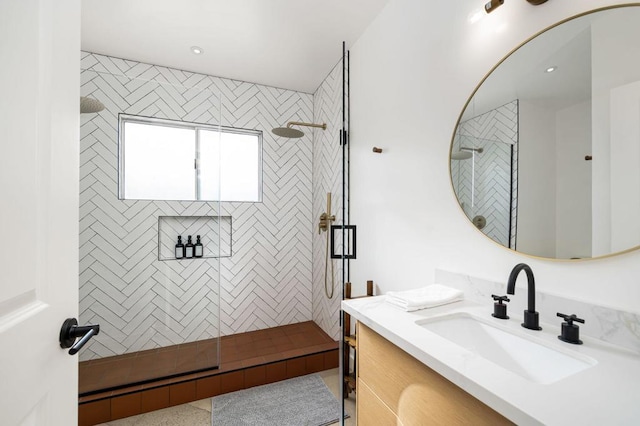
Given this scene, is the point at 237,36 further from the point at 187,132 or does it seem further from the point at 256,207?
the point at 256,207

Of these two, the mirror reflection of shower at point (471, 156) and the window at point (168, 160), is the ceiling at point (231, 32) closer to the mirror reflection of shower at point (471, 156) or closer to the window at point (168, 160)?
the window at point (168, 160)

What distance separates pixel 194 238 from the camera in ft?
7.92

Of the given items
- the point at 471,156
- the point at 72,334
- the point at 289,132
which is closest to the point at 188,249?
the point at 289,132

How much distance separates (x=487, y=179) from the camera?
47.3 inches

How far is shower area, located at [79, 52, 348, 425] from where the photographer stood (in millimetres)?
2006

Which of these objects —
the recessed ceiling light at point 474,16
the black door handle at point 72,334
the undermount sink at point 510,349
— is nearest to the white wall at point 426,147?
the recessed ceiling light at point 474,16

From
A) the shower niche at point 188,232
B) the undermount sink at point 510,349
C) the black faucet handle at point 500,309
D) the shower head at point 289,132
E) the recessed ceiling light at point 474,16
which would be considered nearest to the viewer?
the undermount sink at point 510,349

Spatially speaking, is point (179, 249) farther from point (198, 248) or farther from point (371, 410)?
point (371, 410)

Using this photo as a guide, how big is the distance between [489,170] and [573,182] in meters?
0.32

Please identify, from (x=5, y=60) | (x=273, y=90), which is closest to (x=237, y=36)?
(x=273, y=90)

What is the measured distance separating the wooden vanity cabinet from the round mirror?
613mm

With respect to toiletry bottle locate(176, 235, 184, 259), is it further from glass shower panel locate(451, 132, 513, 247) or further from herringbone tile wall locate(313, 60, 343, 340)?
glass shower panel locate(451, 132, 513, 247)

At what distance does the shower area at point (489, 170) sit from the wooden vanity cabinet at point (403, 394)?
2.07 ft

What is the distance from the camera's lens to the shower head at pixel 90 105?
1922 mm
